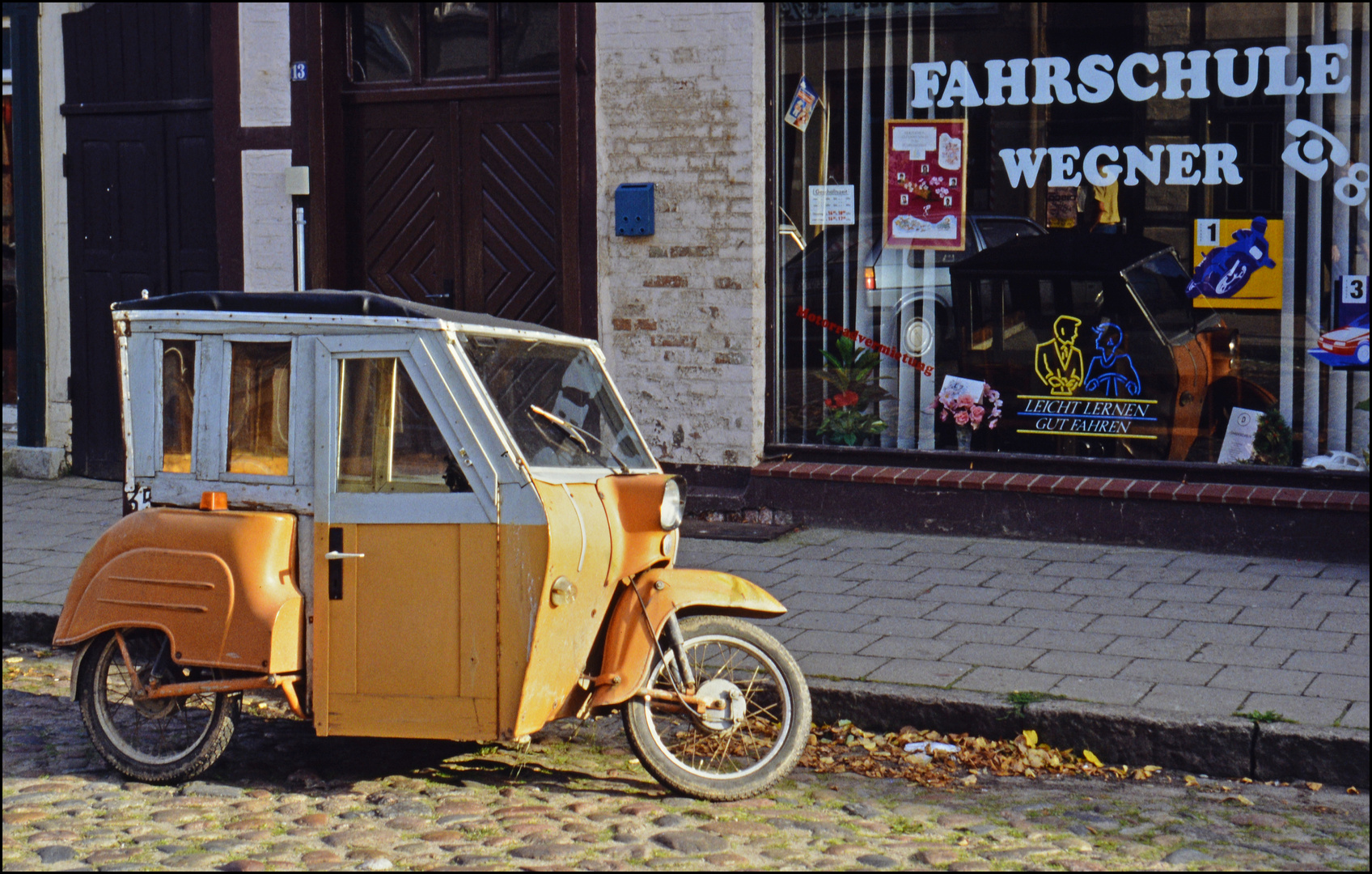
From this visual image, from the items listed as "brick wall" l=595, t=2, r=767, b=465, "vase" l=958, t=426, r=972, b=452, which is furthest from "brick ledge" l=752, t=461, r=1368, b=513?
"brick wall" l=595, t=2, r=767, b=465

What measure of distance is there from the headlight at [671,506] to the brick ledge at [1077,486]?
3967mm

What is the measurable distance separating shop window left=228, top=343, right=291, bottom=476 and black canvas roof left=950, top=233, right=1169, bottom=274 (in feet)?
17.2

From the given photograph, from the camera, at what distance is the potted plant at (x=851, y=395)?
9477mm

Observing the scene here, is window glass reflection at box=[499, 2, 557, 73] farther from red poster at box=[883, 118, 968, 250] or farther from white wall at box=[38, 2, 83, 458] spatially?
white wall at box=[38, 2, 83, 458]

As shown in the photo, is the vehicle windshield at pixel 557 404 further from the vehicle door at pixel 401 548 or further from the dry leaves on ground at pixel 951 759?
the dry leaves on ground at pixel 951 759

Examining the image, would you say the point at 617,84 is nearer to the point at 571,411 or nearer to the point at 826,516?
the point at 826,516

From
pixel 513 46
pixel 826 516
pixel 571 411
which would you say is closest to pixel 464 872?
pixel 571 411

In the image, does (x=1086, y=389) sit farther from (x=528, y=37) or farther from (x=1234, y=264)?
(x=528, y=37)

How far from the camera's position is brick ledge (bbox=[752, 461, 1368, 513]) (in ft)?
26.2

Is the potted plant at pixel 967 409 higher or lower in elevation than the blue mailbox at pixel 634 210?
lower

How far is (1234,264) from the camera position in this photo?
846 centimetres

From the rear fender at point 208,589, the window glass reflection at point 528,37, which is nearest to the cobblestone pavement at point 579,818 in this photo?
the rear fender at point 208,589

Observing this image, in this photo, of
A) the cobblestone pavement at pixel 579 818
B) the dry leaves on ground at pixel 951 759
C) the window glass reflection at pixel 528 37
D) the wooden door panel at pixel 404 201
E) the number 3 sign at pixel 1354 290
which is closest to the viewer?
the cobblestone pavement at pixel 579 818

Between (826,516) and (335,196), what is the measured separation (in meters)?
4.27
